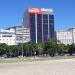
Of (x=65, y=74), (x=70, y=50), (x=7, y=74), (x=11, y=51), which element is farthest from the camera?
(x=70, y=50)

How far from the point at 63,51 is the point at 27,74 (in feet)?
376

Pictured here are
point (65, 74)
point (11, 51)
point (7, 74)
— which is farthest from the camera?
→ point (11, 51)

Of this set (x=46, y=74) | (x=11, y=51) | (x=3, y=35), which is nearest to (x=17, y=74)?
(x=46, y=74)

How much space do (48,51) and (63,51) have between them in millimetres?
8934

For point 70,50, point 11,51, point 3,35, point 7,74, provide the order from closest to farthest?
point 7,74 < point 11,51 < point 70,50 < point 3,35

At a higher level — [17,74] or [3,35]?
[3,35]

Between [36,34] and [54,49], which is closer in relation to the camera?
[54,49]

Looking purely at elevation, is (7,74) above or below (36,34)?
below

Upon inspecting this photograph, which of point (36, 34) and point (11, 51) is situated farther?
point (36, 34)

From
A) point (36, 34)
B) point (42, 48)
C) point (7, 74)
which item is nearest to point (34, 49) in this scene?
point (42, 48)

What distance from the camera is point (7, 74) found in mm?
31125

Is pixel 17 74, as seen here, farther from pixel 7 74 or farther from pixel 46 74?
pixel 46 74

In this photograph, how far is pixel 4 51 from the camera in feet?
462

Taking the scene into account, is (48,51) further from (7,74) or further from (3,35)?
(7,74)
